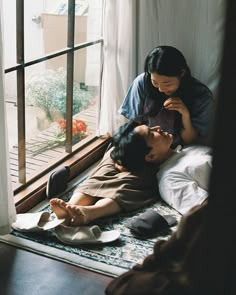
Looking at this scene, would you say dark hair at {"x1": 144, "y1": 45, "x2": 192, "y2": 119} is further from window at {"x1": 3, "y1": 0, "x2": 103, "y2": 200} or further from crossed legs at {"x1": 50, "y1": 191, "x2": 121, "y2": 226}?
crossed legs at {"x1": 50, "y1": 191, "x2": 121, "y2": 226}

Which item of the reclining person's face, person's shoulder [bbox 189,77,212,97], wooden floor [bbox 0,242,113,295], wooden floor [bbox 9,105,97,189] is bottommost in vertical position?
wooden floor [bbox 0,242,113,295]

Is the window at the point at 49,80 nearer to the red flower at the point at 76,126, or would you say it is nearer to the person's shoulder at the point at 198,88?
the red flower at the point at 76,126

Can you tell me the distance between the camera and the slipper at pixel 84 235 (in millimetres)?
1899

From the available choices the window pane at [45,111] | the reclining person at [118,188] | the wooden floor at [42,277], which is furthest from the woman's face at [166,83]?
the wooden floor at [42,277]

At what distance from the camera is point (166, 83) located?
7.80 feet

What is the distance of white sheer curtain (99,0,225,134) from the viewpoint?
262 cm

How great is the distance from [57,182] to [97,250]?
1.72 feet

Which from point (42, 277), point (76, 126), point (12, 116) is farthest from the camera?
point (76, 126)

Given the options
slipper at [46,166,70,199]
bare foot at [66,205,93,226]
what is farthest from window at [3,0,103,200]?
bare foot at [66,205,93,226]

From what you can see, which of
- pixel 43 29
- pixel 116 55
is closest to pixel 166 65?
A: pixel 116 55

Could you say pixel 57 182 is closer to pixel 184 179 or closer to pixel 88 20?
pixel 184 179

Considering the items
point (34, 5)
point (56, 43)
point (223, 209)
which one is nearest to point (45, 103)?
point (56, 43)

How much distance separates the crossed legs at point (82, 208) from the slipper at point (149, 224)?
0.11 m

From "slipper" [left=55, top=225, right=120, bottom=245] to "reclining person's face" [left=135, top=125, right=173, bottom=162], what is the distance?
0.47 meters
